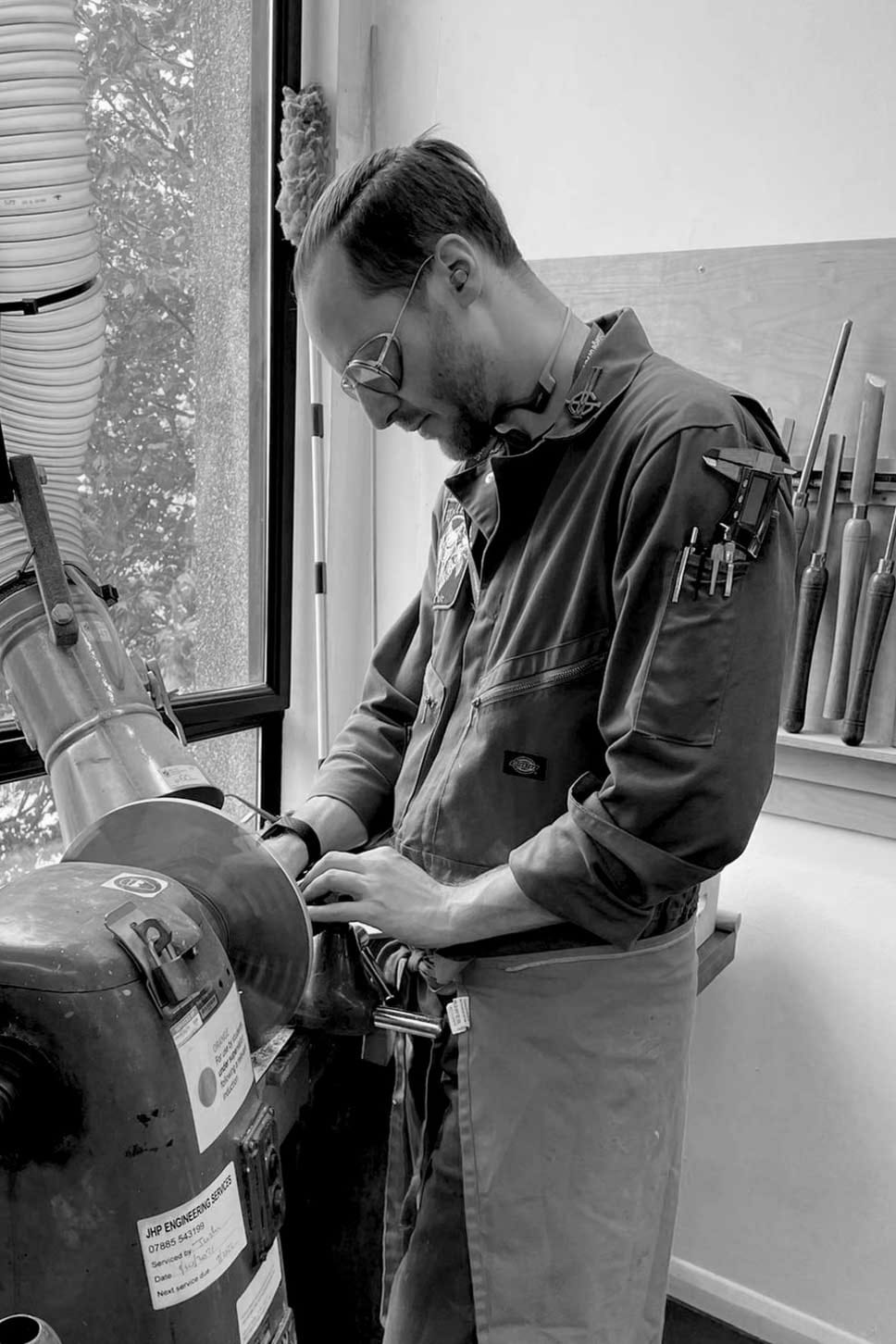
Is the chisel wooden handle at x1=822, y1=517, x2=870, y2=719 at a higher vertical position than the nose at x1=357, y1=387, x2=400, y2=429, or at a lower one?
lower

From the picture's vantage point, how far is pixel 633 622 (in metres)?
0.91

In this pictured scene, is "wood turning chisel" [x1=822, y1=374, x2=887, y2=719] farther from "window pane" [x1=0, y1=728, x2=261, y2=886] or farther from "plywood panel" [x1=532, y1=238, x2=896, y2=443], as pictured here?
"window pane" [x1=0, y1=728, x2=261, y2=886]

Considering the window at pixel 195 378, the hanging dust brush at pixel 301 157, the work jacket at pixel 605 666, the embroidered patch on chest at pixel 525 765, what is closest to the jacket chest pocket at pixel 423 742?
the work jacket at pixel 605 666

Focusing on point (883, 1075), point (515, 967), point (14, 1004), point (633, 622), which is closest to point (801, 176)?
point (633, 622)

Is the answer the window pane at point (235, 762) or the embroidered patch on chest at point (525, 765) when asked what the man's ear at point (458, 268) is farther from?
the window pane at point (235, 762)

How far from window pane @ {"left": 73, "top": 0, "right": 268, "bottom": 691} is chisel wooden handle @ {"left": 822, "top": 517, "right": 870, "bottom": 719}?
120cm

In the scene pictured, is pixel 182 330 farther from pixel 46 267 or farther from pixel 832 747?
pixel 832 747

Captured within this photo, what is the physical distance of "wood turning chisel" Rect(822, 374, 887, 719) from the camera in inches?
60.4

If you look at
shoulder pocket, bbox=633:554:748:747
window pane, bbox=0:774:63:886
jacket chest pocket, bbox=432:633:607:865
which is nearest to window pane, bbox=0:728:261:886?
window pane, bbox=0:774:63:886

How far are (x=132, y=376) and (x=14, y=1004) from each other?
1.48 metres

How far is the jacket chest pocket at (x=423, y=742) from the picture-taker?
111 centimetres

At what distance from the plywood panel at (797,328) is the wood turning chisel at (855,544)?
3cm

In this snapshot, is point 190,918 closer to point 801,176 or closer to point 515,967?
point 515,967

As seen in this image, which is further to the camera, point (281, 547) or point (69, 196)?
point (281, 547)
